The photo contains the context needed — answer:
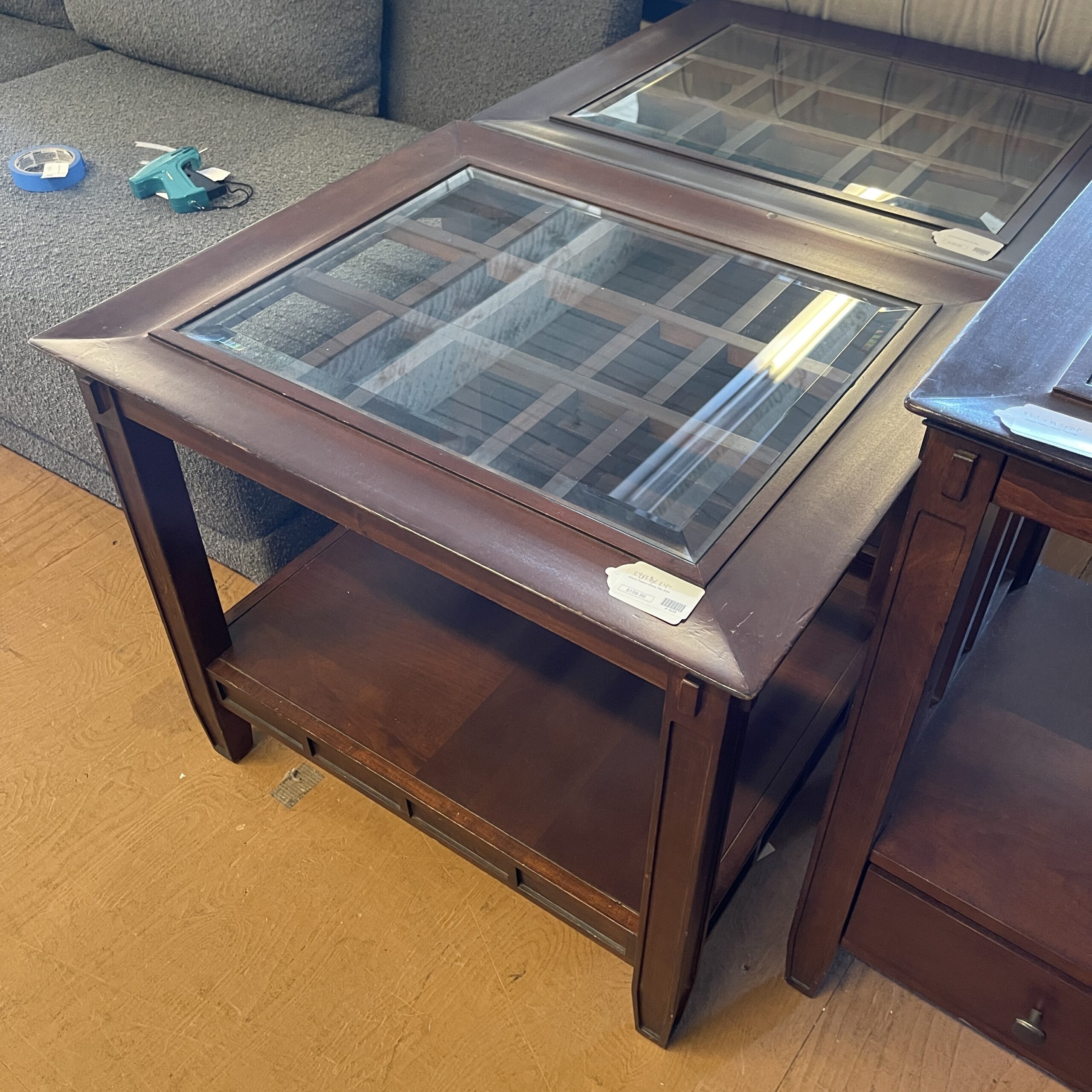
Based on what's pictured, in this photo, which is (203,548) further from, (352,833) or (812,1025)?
(812,1025)

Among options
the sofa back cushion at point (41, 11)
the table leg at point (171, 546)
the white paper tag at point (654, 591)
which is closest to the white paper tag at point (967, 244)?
the white paper tag at point (654, 591)

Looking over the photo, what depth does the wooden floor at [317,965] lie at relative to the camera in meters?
1.06

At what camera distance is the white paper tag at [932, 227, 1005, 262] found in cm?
100

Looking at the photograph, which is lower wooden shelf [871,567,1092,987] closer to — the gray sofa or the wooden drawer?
the wooden drawer

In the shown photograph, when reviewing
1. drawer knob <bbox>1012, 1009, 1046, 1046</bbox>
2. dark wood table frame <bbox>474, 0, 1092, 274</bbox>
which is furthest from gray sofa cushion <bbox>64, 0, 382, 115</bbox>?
drawer knob <bbox>1012, 1009, 1046, 1046</bbox>

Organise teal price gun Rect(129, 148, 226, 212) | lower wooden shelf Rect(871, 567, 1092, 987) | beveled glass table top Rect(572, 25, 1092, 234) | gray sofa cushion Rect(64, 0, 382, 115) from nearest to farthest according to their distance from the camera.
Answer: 1. lower wooden shelf Rect(871, 567, 1092, 987)
2. beveled glass table top Rect(572, 25, 1092, 234)
3. teal price gun Rect(129, 148, 226, 212)
4. gray sofa cushion Rect(64, 0, 382, 115)

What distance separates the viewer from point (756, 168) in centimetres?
115

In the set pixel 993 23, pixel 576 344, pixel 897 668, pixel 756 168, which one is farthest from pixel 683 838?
pixel 993 23

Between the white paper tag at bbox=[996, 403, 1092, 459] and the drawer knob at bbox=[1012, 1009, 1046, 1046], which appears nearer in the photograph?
the white paper tag at bbox=[996, 403, 1092, 459]

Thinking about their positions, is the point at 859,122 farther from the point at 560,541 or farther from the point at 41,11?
the point at 41,11

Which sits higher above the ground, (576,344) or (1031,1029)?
(576,344)

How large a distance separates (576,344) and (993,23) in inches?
31.4

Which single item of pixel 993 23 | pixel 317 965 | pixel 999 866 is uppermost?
pixel 993 23

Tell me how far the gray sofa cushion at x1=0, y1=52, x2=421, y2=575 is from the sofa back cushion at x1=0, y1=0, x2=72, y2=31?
0.28 meters
